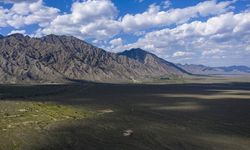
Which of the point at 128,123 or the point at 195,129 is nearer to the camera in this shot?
the point at 195,129

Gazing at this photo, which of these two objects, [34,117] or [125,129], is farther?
[34,117]

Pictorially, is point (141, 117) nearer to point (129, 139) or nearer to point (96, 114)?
point (96, 114)

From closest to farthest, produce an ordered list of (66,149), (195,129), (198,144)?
(66,149)
(198,144)
(195,129)

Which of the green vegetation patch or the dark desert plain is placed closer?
the dark desert plain

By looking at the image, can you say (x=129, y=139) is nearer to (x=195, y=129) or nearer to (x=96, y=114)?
(x=195, y=129)

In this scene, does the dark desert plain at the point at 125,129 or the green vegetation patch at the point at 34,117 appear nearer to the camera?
the dark desert plain at the point at 125,129

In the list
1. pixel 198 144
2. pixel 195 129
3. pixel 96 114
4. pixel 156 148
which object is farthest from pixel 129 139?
pixel 96 114

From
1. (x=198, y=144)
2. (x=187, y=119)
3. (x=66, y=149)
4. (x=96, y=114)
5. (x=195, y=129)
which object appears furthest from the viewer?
(x=96, y=114)

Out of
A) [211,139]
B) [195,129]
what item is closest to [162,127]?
[195,129]

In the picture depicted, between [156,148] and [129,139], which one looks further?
[129,139]
